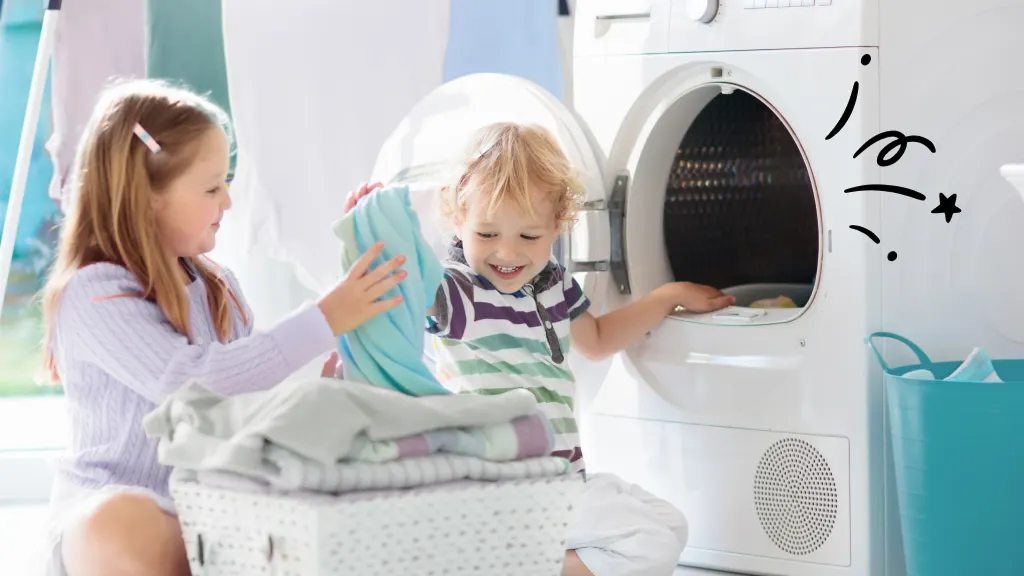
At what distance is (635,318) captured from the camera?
2.00m

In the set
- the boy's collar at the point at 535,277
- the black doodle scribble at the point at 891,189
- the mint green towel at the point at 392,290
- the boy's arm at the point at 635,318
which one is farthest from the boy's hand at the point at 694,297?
the mint green towel at the point at 392,290

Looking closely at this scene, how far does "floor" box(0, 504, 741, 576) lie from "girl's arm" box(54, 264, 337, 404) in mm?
648

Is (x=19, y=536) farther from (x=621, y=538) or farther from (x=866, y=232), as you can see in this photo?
(x=866, y=232)

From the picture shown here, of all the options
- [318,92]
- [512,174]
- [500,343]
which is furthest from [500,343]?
[318,92]

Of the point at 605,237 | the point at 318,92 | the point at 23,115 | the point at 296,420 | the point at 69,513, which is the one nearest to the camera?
the point at 296,420

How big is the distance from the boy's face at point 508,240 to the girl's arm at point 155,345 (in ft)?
1.17

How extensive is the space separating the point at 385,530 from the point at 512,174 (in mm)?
691

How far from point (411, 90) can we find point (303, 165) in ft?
0.91

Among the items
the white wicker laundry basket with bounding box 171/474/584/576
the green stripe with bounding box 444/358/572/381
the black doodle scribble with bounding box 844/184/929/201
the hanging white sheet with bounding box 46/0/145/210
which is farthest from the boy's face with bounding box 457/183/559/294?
the hanging white sheet with bounding box 46/0/145/210

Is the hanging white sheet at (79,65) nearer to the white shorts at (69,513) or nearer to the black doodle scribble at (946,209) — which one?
the white shorts at (69,513)

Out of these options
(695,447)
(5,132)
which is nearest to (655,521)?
(695,447)

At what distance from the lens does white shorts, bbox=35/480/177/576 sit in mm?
1432

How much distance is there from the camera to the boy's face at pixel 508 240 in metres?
1.79

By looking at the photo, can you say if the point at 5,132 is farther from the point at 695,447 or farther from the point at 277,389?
the point at 277,389
